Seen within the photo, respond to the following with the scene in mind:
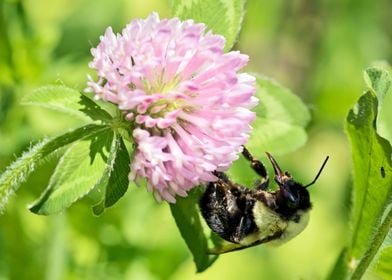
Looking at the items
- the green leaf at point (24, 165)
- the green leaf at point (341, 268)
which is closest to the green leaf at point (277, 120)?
the green leaf at point (341, 268)

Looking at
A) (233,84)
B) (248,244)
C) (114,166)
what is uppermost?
(233,84)

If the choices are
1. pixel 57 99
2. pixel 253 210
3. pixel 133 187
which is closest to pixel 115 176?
pixel 57 99

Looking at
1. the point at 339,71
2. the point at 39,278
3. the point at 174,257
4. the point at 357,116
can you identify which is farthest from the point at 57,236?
the point at 339,71

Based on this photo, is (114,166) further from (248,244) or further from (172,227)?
(172,227)

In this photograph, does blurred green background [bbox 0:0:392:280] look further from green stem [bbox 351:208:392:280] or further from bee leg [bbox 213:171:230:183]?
green stem [bbox 351:208:392:280]

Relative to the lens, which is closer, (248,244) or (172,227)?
(248,244)

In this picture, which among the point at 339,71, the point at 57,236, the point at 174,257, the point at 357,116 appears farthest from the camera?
the point at 339,71
